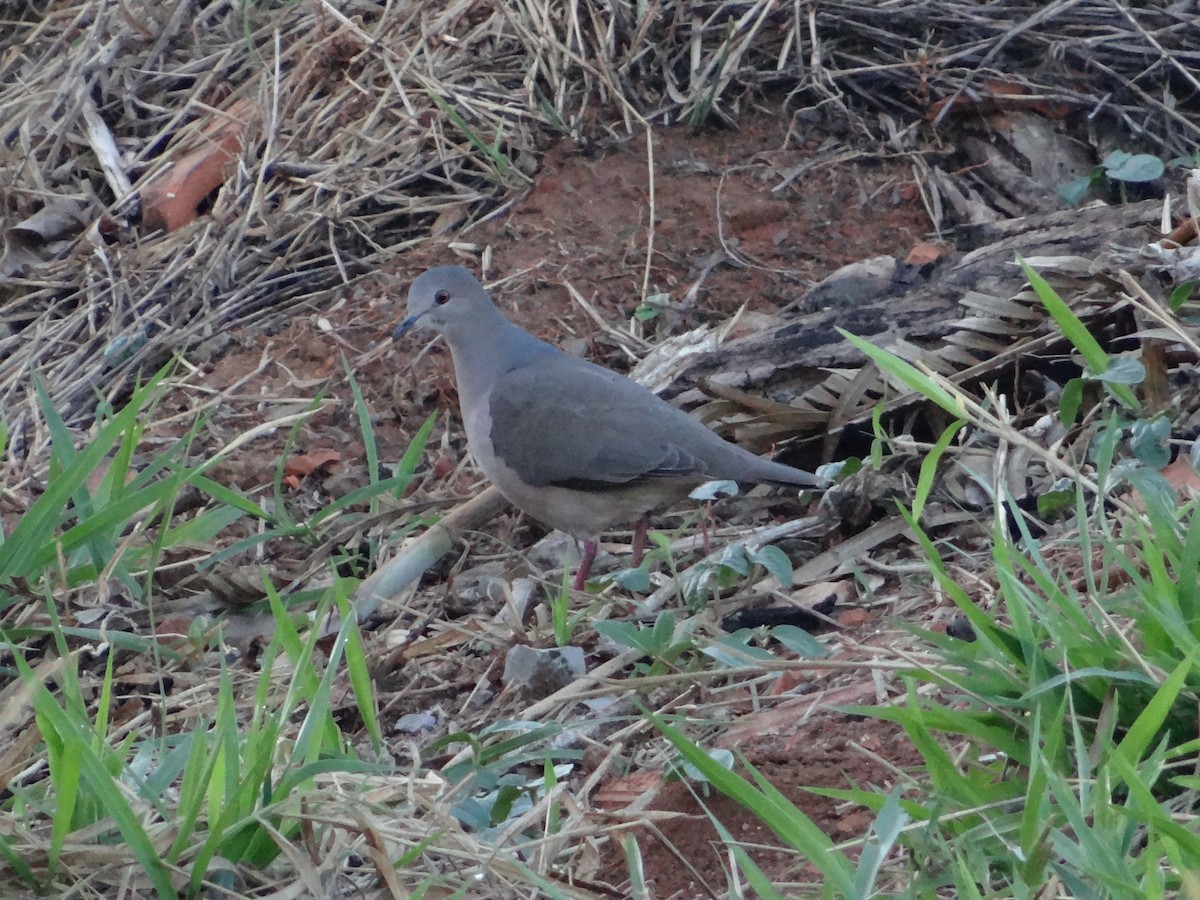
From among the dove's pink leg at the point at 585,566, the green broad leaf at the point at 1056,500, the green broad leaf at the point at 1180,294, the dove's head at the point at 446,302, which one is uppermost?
the green broad leaf at the point at 1180,294

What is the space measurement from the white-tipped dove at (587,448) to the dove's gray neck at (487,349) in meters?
0.01

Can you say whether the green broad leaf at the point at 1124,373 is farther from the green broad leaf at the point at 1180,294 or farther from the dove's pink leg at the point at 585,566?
the dove's pink leg at the point at 585,566

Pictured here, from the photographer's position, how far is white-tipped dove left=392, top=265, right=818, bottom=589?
160 inches

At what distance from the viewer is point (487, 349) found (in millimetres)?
4598

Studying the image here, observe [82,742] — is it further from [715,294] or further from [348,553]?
[715,294]

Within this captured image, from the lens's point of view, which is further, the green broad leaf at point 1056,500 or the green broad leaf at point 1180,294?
the green broad leaf at point 1180,294

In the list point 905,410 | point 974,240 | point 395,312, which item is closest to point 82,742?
point 905,410

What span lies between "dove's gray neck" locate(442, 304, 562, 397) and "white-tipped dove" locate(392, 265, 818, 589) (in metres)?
0.01

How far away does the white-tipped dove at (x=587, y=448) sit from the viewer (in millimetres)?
4055

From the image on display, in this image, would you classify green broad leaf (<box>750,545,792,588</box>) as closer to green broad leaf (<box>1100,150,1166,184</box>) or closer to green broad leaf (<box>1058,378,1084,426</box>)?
green broad leaf (<box>1058,378,1084,426</box>)

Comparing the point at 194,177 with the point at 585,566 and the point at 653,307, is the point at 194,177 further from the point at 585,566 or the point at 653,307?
the point at 585,566

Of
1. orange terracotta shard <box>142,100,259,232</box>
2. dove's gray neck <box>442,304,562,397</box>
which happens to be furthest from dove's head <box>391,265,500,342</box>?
orange terracotta shard <box>142,100,259,232</box>

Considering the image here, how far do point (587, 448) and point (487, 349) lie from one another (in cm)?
60

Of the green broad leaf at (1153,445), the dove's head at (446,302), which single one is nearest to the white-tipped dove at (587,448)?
the dove's head at (446,302)
